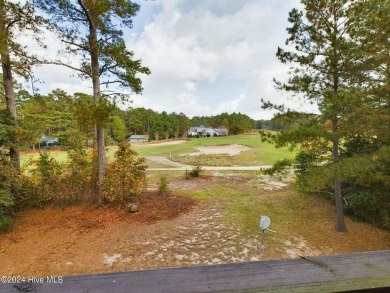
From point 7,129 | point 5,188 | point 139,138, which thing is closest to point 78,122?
point 7,129

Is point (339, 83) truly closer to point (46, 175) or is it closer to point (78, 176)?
point (78, 176)

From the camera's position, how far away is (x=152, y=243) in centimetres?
727

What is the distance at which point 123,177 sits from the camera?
10.1 metres

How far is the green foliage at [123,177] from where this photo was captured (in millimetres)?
9648

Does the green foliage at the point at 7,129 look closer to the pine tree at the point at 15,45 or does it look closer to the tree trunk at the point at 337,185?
the pine tree at the point at 15,45

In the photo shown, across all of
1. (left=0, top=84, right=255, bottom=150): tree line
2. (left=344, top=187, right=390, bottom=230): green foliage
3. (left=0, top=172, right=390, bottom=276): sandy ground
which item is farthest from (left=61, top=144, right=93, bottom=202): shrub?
(left=344, top=187, right=390, bottom=230): green foliage

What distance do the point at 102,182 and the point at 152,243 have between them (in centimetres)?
377

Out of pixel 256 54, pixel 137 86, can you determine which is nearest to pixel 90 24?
pixel 137 86

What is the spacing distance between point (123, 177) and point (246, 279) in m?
9.64

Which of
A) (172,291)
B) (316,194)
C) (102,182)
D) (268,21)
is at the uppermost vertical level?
(268,21)

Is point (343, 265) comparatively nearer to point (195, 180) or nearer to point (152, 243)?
point (152, 243)

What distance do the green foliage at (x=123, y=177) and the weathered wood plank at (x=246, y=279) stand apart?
29.7 feet

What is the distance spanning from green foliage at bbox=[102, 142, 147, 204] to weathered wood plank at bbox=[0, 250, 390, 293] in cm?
906

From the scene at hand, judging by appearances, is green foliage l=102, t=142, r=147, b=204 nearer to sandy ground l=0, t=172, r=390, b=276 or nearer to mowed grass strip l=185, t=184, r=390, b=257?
sandy ground l=0, t=172, r=390, b=276
